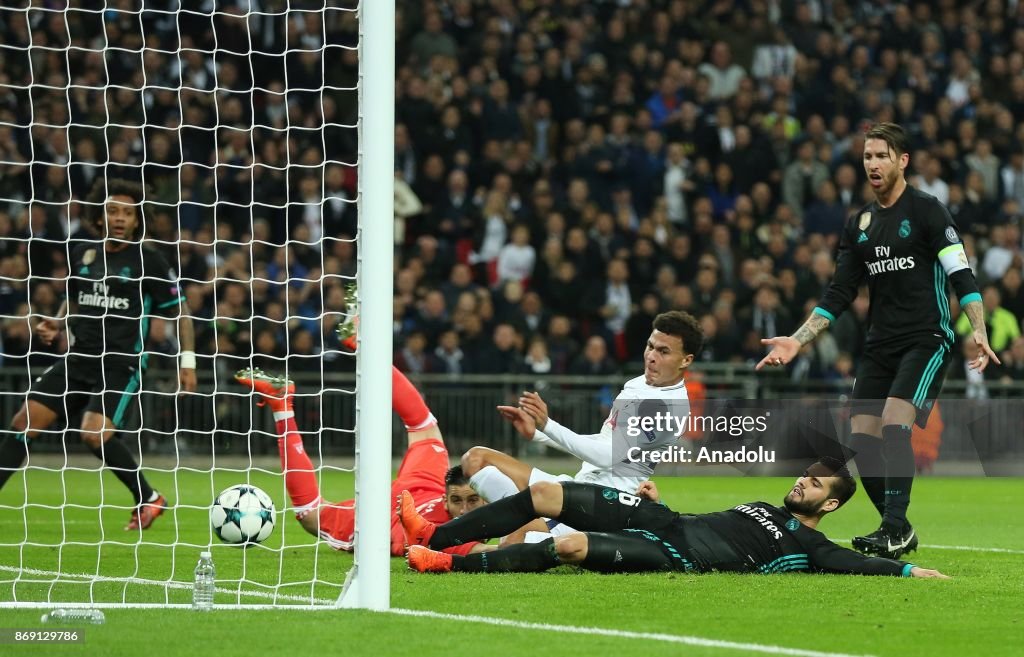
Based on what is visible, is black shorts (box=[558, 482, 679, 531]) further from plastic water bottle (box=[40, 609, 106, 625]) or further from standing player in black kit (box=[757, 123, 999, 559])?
plastic water bottle (box=[40, 609, 106, 625])

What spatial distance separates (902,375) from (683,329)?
56.7 inches

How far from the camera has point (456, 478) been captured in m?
8.12

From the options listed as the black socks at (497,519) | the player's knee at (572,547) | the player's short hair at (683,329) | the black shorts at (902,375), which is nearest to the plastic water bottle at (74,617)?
the black socks at (497,519)

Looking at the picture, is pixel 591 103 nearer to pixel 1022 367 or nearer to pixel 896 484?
pixel 1022 367

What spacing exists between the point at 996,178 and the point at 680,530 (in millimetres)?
14451

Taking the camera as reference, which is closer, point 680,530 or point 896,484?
point 680,530

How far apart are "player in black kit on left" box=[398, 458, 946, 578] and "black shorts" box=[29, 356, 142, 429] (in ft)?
10.2

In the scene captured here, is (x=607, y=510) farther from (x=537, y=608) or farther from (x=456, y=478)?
(x=537, y=608)

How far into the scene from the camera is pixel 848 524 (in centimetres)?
1109

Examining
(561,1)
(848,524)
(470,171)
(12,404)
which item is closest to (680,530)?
(848,524)

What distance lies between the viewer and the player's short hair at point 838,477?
755 centimetres

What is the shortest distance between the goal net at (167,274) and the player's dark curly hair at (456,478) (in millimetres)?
693

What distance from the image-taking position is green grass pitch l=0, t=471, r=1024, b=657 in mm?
5172

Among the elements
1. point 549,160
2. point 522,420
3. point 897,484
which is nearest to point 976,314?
point 897,484
